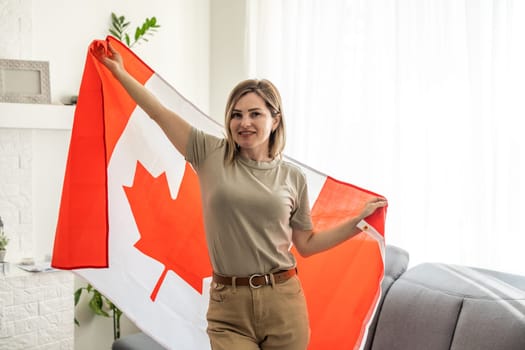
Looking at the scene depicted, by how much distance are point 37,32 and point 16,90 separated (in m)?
0.39

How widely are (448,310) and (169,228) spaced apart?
1138 millimetres

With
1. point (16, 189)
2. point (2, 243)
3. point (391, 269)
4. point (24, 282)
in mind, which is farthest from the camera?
point (16, 189)

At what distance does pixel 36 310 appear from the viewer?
3.18 metres

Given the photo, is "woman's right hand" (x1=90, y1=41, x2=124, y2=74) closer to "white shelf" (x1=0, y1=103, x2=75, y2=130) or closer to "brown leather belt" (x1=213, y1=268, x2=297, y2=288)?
"brown leather belt" (x1=213, y1=268, x2=297, y2=288)

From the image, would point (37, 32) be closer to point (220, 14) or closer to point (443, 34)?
point (220, 14)

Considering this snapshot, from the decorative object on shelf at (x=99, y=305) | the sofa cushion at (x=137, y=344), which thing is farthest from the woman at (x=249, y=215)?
the decorative object on shelf at (x=99, y=305)

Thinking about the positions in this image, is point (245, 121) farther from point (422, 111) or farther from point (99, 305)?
point (99, 305)

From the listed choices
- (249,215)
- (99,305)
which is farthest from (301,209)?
(99,305)

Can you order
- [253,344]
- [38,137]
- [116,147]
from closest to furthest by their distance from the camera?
[253,344]
[116,147]
[38,137]

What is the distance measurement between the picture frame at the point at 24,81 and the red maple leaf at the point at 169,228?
1268 mm

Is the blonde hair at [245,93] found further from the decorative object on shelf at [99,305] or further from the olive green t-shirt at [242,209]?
the decorative object on shelf at [99,305]

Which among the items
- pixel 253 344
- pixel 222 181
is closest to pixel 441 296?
pixel 253 344

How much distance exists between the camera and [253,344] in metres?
1.87

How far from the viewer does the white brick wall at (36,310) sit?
3080 mm
